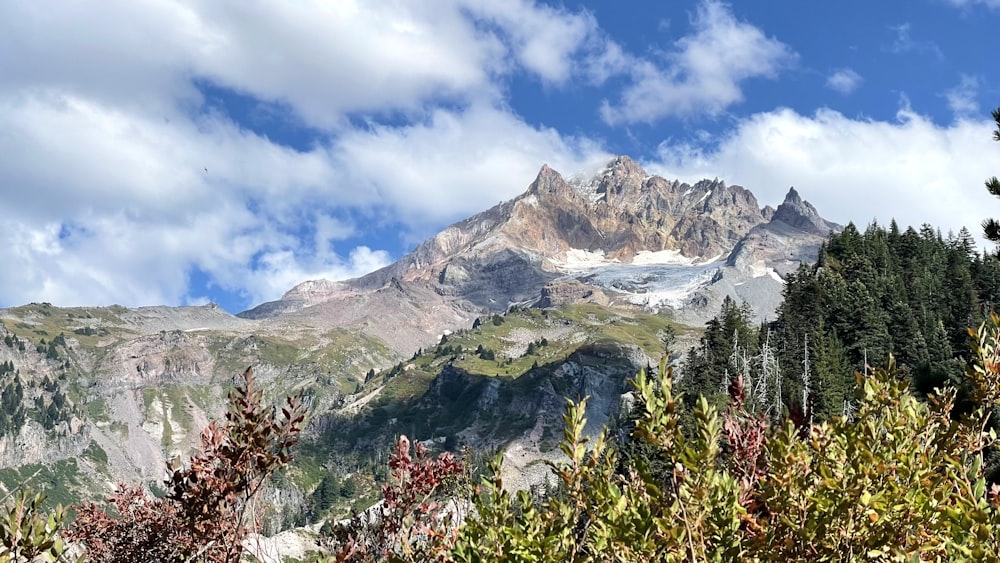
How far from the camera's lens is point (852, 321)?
8162 cm

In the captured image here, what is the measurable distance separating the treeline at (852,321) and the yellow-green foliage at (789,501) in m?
59.2

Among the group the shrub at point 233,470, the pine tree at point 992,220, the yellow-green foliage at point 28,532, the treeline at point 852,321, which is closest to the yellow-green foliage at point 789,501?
the shrub at point 233,470

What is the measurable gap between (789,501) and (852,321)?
279ft

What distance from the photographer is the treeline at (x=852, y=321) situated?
232 feet

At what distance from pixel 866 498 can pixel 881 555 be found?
553 mm

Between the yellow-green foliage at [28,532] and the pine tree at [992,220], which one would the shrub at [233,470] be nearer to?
the yellow-green foliage at [28,532]

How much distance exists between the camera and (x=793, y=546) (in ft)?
17.6

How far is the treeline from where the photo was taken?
70750mm

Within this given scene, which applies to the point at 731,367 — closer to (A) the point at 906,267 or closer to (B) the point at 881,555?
(A) the point at 906,267

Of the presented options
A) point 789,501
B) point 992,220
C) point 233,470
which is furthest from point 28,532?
point 992,220

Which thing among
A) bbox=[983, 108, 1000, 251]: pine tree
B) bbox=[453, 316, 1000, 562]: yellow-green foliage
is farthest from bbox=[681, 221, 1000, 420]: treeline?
bbox=[453, 316, 1000, 562]: yellow-green foliage

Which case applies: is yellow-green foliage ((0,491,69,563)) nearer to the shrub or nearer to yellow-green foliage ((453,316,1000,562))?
the shrub

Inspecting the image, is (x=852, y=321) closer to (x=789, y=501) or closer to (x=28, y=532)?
(x=789, y=501)

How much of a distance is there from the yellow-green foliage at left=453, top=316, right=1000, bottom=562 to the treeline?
5916 centimetres
